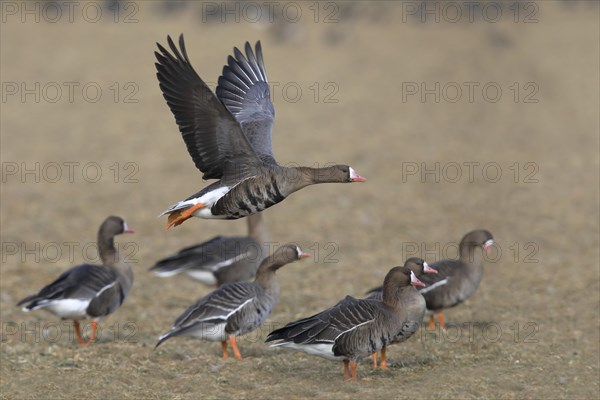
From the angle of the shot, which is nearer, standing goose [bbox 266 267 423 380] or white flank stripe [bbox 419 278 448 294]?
standing goose [bbox 266 267 423 380]

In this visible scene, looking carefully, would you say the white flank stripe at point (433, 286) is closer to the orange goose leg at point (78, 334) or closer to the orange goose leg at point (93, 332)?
the orange goose leg at point (93, 332)

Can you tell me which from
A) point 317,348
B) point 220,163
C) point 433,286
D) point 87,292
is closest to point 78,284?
point 87,292

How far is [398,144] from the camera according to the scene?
2548 centimetres

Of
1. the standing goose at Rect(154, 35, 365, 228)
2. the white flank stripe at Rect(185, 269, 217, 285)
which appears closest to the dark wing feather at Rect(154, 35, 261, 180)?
the standing goose at Rect(154, 35, 365, 228)

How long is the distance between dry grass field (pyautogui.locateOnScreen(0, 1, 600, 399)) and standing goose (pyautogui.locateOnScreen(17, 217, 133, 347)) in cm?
44

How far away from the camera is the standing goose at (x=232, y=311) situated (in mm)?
10797

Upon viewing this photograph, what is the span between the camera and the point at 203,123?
9.56 metres

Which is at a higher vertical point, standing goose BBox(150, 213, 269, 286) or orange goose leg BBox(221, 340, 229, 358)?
standing goose BBox(150, 213, 269, 286)

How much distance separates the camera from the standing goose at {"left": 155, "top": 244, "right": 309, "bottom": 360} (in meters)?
10.8

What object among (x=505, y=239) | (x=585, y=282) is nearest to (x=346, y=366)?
(x=585, y=282)

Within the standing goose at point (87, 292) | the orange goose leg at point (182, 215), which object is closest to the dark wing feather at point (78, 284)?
the standing goose at point (87, 292)

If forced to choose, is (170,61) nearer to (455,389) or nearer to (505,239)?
(455,389)

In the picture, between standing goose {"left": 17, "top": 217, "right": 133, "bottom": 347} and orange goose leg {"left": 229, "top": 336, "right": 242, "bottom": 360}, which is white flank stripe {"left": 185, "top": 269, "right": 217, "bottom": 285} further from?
orange goose leg {"left": 229, "top": 336, "right": 242, "bottom": 360}

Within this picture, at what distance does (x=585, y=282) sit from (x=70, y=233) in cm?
920
